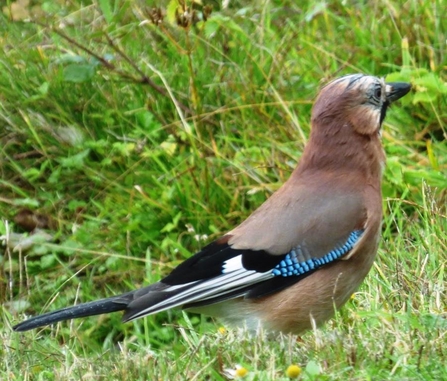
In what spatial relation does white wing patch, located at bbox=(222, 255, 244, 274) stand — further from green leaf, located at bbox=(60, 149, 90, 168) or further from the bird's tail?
green leaf, located at bbox=(60, 149, 90, 168)

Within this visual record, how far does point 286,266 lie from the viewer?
4.18 metres

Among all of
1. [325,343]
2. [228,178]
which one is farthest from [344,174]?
[228,178]

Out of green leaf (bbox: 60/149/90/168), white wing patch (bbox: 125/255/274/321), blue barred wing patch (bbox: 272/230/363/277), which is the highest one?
green leaf (bbox: 60/149/90/168)

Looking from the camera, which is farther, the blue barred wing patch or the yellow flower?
the blue barred wing patch

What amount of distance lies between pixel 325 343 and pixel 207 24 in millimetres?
2697

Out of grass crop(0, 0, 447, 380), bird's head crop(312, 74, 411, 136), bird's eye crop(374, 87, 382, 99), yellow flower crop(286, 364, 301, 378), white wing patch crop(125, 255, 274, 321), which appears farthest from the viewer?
grass crop(0, 0, 447, 380)

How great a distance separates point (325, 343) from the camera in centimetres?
353

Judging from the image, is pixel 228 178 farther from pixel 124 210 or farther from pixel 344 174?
pixel 344 174

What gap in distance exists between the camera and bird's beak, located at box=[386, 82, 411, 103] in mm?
4664

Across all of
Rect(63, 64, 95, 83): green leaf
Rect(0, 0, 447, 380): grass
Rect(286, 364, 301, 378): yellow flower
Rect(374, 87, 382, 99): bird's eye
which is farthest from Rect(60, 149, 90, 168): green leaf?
Rect(286, 364, 301, 378): yellow flower

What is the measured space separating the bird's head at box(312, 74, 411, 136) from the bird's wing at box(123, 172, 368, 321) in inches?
12.1

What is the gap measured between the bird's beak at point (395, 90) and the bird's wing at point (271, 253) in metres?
0.56

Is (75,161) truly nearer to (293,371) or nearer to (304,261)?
(304,261)

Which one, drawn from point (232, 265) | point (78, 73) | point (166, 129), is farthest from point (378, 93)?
point (78, 73)
